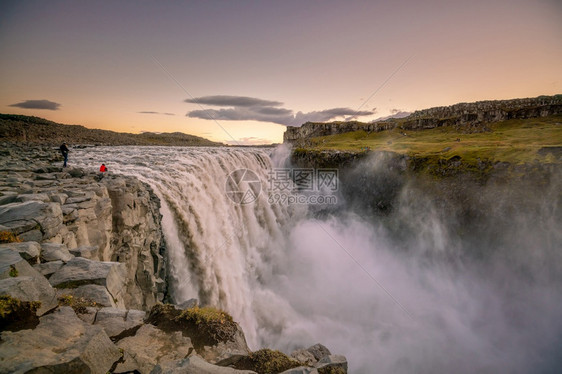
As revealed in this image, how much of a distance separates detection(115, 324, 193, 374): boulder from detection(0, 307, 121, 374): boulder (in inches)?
13.2

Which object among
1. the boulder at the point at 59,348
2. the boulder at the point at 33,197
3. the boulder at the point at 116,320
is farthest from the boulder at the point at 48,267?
the boulder at the point at 33,197

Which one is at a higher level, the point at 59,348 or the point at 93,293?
the point at 59,348

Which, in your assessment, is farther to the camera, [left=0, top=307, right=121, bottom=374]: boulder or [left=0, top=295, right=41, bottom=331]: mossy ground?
[left=0, top=295, right=41, bottom=331]: mossy ground

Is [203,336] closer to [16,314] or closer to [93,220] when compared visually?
[16,314]

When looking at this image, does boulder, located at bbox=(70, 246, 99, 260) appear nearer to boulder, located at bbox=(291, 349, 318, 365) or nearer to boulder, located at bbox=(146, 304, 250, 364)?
boulder, located at bbox=(146, 304, 250, 364)

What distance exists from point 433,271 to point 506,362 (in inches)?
514

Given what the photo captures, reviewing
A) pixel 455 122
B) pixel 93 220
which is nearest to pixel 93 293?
pixel 93 220

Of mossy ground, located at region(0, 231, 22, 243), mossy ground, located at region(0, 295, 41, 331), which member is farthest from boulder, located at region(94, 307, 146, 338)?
mossy ground, located at region(0, 231, 22, 243)

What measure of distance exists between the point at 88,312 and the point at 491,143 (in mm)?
54718

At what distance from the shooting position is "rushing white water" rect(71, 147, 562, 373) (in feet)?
65.2

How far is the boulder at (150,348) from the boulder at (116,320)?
229 mm

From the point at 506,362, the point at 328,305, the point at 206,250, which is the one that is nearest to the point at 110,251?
the point at 206,250

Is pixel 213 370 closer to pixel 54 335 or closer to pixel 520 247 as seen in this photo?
pixel 54 335

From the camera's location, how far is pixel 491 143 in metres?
43.1
